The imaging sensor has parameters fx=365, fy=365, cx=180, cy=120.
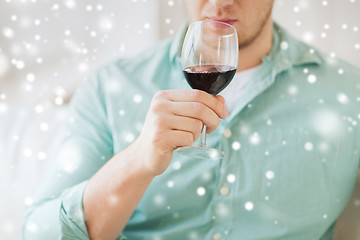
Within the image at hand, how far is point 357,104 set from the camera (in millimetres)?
1209

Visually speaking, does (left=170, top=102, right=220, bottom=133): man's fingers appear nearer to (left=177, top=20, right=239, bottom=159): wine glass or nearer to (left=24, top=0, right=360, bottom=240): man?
(left=177, top=20, right=239, bottom=159): wine glass

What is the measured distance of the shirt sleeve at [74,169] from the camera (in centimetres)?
100

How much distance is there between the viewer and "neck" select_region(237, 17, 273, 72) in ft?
4.20

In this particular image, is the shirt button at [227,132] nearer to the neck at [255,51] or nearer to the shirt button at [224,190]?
the shirt button at [224,190]

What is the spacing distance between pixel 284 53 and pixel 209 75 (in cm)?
57

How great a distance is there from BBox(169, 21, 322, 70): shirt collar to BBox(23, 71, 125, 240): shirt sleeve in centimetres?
30

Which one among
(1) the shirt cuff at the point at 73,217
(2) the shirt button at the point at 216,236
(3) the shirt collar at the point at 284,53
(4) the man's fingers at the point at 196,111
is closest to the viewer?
(4) the man's fingers at the point at 196,111

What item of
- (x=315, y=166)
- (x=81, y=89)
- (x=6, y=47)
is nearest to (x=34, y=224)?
(x=81, y=89)

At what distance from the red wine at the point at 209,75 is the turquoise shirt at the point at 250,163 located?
328 mm

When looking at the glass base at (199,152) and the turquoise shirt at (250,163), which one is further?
the turquoise shirt at (250,163)

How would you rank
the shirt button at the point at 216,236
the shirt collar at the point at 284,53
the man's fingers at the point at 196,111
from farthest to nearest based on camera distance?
1. the shirt collar at the point at 284,53
2. the shirt button at the point at 216,236
3. the man's fingers at the point at 196,111

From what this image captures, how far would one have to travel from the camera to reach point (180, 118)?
759 mm

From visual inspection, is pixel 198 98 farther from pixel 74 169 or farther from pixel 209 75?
pixel 74 169

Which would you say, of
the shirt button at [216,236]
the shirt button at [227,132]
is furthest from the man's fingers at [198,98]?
the shirt button at [216,236]
